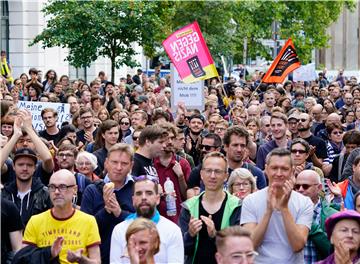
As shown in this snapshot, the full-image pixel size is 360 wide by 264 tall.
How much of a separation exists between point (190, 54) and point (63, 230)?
A: 1017 cm

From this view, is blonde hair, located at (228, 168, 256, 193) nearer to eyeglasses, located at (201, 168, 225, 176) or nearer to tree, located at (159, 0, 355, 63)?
eyeglasses, located at (201, 168, 225, 176)

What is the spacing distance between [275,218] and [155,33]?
72.8ft

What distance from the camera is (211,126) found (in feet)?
53.1

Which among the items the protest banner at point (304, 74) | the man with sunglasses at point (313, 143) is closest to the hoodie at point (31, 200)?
the man with sunglasses at point (313, 143)

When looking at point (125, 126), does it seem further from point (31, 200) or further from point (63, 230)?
point (63, 230)

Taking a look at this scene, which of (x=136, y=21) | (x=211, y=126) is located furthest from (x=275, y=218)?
(x=136, y=21)

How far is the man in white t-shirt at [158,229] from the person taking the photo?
8.62 metres

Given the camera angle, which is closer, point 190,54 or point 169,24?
point 190,54

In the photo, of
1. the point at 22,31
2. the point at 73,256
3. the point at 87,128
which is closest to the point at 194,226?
the point at 73,256

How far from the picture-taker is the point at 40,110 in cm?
1847

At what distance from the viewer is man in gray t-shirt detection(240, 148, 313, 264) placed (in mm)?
8859

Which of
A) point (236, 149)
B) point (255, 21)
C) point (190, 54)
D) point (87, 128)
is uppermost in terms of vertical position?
point (255, 21)

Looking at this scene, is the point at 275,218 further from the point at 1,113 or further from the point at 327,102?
the point at 327,102

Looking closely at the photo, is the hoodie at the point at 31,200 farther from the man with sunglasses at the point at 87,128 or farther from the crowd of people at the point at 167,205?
the man with sunglasses at the point at 87,128
